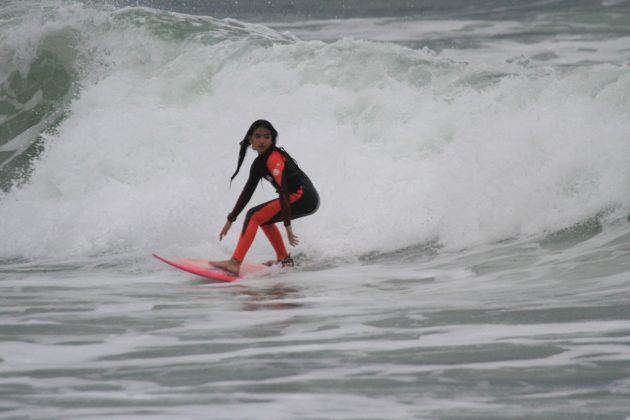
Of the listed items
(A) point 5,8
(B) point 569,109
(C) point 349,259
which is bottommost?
(C) point 349,259

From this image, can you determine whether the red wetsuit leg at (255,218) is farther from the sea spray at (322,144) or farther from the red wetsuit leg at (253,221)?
the sea spray at (322,144)

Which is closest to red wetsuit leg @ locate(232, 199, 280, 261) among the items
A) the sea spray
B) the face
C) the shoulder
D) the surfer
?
the surfer

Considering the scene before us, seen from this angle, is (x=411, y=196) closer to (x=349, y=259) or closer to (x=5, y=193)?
(x=349, y=259)

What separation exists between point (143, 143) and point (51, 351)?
24.8 feet

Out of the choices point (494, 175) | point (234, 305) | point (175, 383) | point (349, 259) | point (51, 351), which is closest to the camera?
point (175, 383)

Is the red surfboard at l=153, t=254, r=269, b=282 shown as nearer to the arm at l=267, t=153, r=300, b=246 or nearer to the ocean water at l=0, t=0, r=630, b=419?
the ocean water at l=0, t=0, r=630, b=419

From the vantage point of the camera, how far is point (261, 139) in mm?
8812

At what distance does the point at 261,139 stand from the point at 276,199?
469 mm

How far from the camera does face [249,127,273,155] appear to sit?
8805mm

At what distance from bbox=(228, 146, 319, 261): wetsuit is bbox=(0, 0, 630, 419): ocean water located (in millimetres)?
344

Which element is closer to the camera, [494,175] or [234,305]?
[234,305]

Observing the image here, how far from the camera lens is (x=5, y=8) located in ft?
57.9

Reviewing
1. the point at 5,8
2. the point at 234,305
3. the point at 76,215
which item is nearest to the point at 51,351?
the point at 234,305

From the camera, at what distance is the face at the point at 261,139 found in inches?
347
